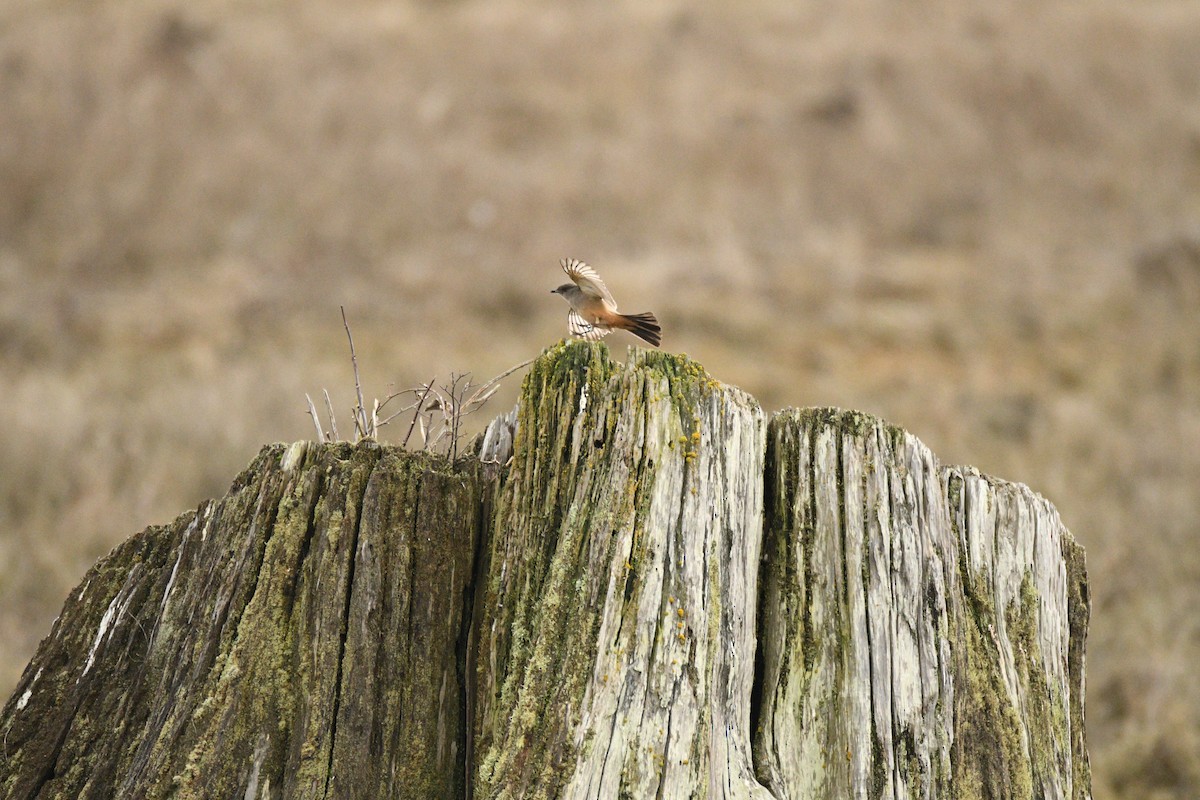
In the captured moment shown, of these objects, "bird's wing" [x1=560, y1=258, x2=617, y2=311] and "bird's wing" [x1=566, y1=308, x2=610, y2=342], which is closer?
"bird's wing" [x1=560, y1=258, x2=617, y2=311]

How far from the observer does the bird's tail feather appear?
3.36 meters

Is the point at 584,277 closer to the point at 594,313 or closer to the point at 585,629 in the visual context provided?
the point at 594,313

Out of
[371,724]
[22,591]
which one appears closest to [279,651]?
[371,724]

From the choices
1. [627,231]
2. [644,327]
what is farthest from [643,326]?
[627,231]

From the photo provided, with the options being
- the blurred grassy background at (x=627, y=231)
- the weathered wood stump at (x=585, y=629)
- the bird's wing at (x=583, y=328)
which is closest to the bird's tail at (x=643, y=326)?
the bird's wing at (x=583, y=328)

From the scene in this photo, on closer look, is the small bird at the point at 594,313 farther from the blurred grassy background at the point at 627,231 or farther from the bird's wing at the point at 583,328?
the blurred grassy background at the point at 627,231

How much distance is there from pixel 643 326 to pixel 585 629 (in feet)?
3.89

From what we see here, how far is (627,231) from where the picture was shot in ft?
64.8

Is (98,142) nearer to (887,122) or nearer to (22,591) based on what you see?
(22,591)

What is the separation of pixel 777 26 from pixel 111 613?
24.7 m

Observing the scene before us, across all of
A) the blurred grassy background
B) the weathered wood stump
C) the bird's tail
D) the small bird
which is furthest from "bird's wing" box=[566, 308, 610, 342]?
the blurred grassy background

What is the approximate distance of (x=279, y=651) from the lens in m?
2.58

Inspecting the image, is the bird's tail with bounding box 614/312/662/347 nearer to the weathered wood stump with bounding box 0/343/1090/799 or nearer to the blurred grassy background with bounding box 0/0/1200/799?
the weathered wood stump with bounding box 0/343/1090/799

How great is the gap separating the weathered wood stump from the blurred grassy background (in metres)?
5.28
